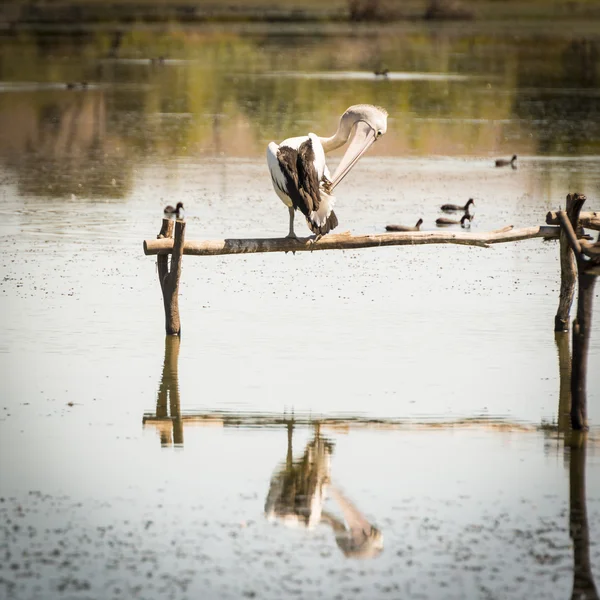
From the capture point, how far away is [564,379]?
1241cm

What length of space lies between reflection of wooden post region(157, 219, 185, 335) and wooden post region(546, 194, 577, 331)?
146 inches

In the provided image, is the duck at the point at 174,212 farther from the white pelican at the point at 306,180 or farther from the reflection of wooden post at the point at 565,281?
the reflection of wooden post at the point at 565,281

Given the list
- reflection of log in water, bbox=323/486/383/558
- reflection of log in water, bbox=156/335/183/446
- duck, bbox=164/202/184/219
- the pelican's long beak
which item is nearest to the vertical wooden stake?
reflection of log in water, bbox=323/486/383/558

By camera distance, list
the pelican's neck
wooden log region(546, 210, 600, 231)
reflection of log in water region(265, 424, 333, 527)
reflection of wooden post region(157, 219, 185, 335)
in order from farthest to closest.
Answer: the pelican's neck, wooden log region(546, 210, 600, 231), reflection of wooden post region(157, 219, 185, 335), reflection of log in water region(265, 424, 333, 527)

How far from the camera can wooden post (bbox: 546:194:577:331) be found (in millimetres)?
13500

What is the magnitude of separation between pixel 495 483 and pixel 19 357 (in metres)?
5.22

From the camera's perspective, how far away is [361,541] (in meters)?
8.22

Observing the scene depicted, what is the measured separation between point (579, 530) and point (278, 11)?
95416mm

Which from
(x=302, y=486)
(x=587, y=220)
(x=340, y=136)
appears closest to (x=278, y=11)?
(x=340, y=136)

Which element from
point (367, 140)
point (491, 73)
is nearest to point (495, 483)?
point (367, 140)

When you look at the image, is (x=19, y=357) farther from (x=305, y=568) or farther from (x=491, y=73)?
(x=491, y=73)

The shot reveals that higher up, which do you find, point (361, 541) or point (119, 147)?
point (119, 147)

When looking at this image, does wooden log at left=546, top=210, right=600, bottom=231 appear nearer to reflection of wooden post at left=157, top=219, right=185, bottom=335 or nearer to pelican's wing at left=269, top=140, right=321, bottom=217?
pelican's wing at left=269, top=140, right=321, bottom=217

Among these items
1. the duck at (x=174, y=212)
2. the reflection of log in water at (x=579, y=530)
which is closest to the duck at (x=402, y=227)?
the duck at (x=174, y=212)
